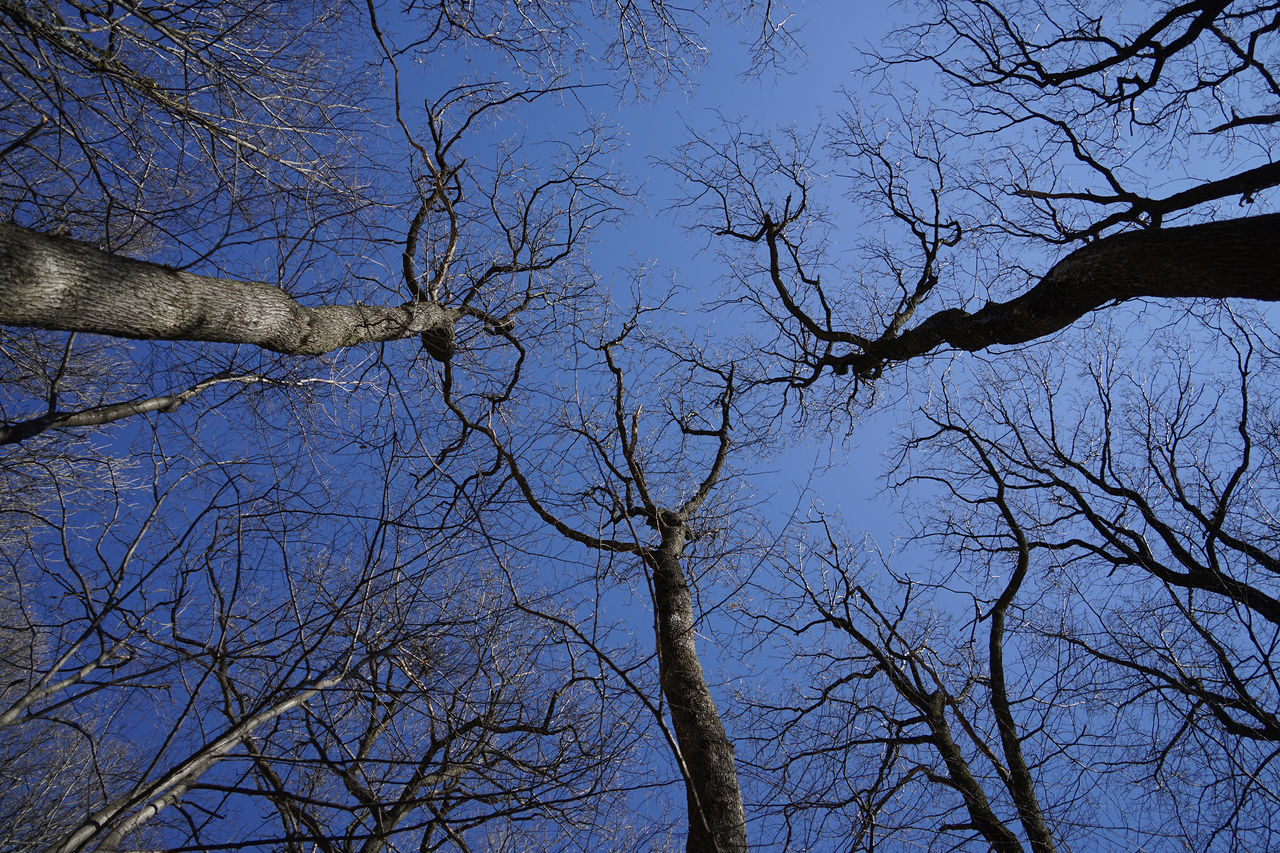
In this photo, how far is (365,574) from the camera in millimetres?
2307

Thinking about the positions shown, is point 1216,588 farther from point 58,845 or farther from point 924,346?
point 58,845

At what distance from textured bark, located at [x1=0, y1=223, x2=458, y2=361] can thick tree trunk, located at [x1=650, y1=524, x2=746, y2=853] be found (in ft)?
7.67

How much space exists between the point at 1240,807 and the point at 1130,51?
4069 millimetres

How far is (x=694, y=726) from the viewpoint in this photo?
372cm

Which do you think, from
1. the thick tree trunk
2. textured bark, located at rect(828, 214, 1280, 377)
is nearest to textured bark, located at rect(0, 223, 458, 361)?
the thick tree trunk

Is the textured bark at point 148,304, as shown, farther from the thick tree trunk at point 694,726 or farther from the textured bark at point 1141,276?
the textured bark at point 1141,276

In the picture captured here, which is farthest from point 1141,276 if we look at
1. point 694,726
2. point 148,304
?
point 148,304

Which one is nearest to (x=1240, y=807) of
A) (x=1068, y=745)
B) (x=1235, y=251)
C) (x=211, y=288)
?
(x=1068, y=745)

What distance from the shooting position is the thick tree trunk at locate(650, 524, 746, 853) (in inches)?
133

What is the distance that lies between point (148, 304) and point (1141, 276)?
4.22 m

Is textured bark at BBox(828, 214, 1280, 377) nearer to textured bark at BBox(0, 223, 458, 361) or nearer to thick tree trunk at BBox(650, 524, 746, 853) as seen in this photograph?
thick tree trunk at BBox(650, 524, 746, 853)

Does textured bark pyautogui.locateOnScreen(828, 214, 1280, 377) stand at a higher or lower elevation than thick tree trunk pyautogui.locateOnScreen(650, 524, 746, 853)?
higher

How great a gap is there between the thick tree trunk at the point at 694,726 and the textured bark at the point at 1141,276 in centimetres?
241

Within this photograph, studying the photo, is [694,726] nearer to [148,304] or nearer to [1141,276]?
[1141,276]
